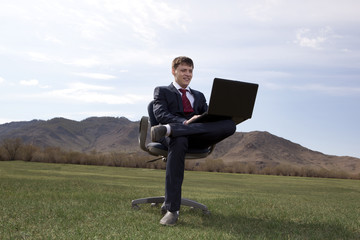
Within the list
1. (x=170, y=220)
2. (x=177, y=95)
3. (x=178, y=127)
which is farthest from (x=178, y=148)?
(x=177, y=95)

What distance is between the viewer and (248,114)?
4.14 meters

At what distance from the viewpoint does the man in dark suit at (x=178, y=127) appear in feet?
12.6

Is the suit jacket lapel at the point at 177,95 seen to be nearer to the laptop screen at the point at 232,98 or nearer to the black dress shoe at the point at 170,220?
the laptop screen at the point at 232,98

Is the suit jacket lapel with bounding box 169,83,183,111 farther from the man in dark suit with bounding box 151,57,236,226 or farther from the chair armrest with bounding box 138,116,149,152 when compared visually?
the chair armrest with bounding box 138,116,149,152

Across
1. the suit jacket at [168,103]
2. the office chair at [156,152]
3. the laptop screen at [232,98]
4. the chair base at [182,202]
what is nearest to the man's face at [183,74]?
the suit jacket at [168,103]

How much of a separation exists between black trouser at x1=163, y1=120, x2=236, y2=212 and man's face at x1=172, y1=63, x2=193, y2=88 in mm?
864

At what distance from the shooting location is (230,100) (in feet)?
13.0

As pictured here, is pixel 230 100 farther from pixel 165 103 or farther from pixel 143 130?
pixel 143 130

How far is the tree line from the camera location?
19453 mm

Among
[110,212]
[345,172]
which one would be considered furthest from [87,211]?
[345,172]

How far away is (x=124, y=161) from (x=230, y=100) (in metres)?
17.1

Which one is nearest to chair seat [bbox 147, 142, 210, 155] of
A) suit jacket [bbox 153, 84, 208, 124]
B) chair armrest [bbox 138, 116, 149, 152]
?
chair armrest [bbox 138, 116, 149, 152]

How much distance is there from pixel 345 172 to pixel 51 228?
754 inches

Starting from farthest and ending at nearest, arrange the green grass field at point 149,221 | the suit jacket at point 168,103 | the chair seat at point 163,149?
the chair seat at point 163,149, the suit jacket at point 168,103, the green grass field at point 149,221
